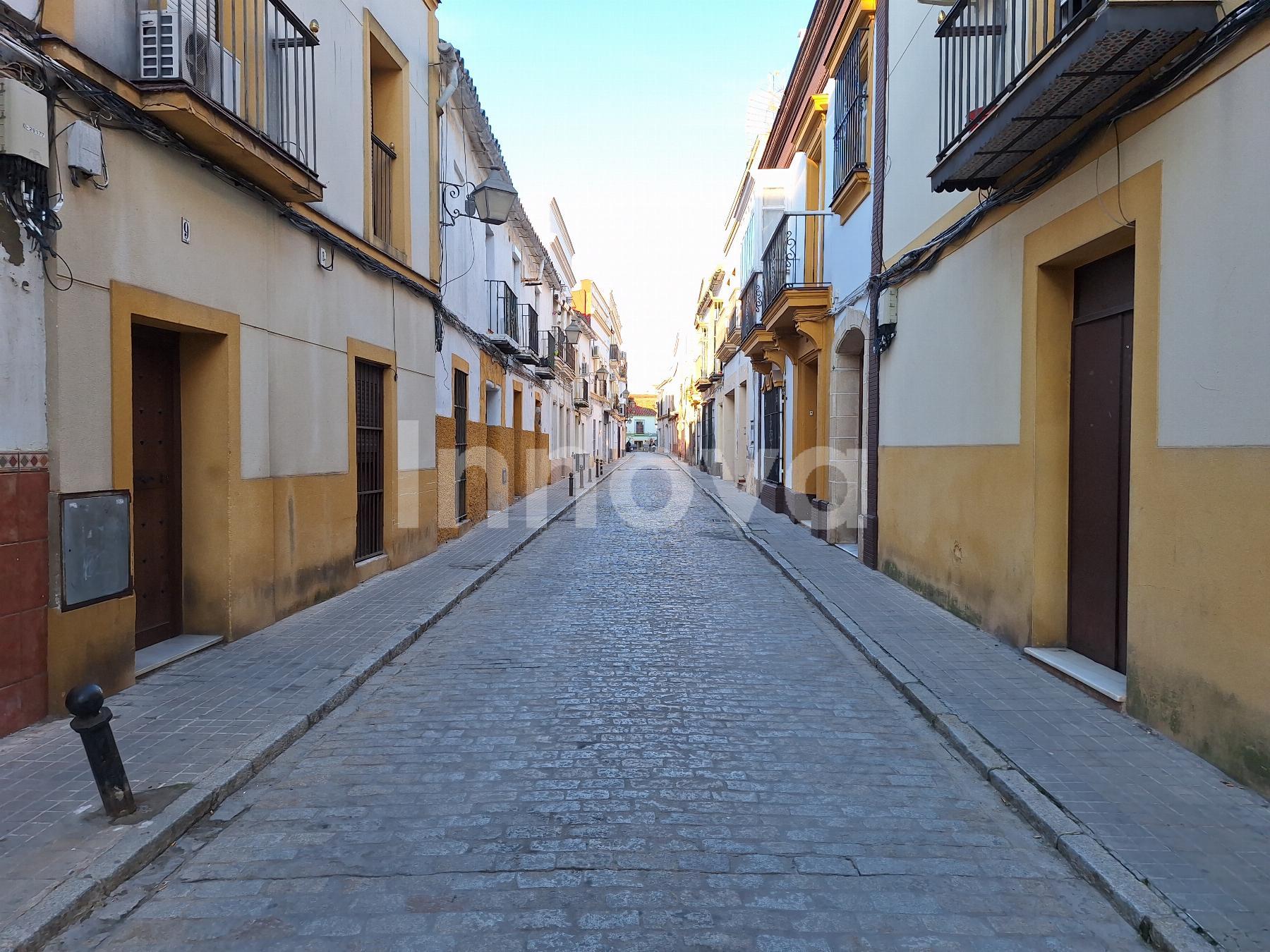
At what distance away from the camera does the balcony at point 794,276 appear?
12.4 meters

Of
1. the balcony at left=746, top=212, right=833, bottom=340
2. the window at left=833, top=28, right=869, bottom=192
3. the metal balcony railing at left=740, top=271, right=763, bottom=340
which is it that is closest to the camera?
the window at left=833, top=28, right=869, bottom=192

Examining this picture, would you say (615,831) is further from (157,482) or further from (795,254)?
(795,254)

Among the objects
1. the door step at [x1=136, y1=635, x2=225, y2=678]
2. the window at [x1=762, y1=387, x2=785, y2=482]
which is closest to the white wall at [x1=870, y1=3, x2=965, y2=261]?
the door step at [x1=136, y1=635, x2=225, y2=678]

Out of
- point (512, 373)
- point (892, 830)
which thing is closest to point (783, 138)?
point (512, 373)

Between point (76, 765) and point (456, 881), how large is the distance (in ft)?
6.90

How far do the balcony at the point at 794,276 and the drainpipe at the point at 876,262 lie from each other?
235cm

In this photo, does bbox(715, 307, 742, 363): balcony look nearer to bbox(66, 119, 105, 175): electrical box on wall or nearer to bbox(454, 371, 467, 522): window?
bbox(454, 371, 467, 522): window

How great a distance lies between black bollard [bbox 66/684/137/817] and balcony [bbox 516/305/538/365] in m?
15.1

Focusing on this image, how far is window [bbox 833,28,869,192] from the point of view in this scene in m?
10.4

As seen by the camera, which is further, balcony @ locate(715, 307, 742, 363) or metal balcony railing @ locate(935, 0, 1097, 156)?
balcony @ locate(715, 307, 742, 363)

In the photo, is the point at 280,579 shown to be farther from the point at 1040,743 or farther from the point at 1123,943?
the point at 1123,943

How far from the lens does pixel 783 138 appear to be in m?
15.7

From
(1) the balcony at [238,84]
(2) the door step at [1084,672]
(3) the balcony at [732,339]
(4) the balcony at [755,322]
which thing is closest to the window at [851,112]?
(4) the balcony at [755,322]

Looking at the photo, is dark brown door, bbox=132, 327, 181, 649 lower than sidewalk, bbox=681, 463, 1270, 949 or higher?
higher
